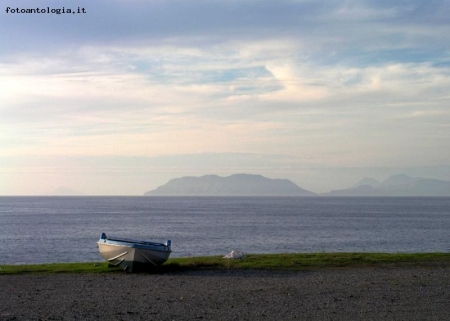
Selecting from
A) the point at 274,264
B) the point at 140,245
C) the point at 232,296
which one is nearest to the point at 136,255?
the point at 140,245

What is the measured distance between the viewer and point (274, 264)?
22.6 meters

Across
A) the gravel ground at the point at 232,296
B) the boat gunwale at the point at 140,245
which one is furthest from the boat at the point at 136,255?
the gravel ground at the point at 232,296

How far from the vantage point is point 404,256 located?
2573cm

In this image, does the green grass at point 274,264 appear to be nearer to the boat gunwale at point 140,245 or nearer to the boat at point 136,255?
the boat at point 136,255

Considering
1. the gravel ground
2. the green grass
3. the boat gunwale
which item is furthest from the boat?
the gravel ground

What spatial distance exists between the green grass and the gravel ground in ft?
4.30

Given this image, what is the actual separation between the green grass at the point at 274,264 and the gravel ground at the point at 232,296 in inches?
51.7

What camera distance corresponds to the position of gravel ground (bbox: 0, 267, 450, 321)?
12844 millimetres

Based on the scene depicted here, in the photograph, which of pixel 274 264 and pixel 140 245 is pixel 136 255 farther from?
pixel 274 264

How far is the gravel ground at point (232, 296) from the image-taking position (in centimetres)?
1284

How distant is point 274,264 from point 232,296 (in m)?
7.57

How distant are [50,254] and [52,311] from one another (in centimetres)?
3224

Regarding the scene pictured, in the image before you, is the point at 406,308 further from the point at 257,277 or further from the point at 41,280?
the point at 41,280

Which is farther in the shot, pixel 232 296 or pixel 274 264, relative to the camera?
pixel 274 264
